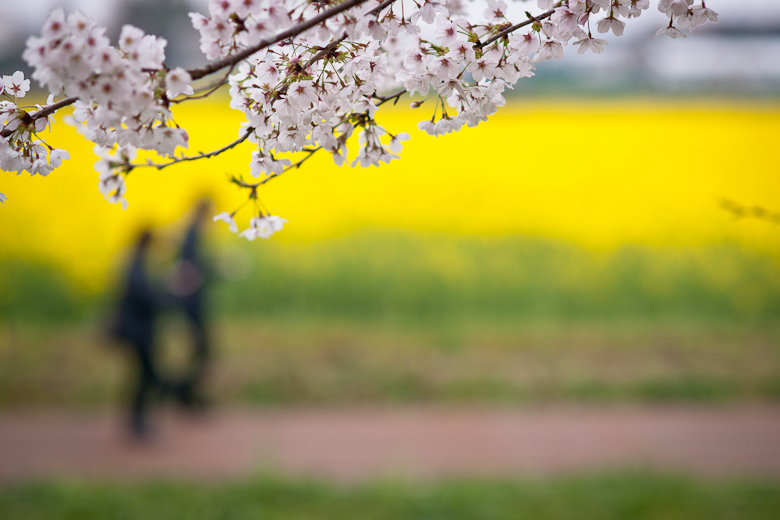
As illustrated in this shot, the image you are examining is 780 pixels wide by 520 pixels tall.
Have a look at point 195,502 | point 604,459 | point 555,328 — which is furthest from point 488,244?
point 195,502

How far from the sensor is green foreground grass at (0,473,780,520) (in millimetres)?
3609

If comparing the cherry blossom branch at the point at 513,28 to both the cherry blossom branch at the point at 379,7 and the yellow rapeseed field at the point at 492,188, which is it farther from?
the yellow rapeseed field at the point at 492,188

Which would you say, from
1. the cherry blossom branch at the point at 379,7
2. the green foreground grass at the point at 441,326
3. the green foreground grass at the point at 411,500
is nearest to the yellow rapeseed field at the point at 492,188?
the green foreground grass at the point at 441,326

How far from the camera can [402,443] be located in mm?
4805

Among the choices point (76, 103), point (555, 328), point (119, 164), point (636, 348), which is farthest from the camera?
point (555, 328)

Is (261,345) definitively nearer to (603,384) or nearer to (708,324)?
(603,384)

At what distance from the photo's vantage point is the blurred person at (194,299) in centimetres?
517

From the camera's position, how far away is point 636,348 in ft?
20.9

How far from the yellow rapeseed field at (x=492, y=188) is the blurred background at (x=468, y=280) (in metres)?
0.05

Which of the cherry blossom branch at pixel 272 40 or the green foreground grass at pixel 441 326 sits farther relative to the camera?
the green foreground grass at pixel 441 326

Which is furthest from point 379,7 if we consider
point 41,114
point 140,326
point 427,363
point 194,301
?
point 427,363

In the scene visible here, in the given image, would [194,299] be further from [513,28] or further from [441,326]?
[513,28]

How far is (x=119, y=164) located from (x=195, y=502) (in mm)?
3189

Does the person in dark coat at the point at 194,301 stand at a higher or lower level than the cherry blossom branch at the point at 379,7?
higher
